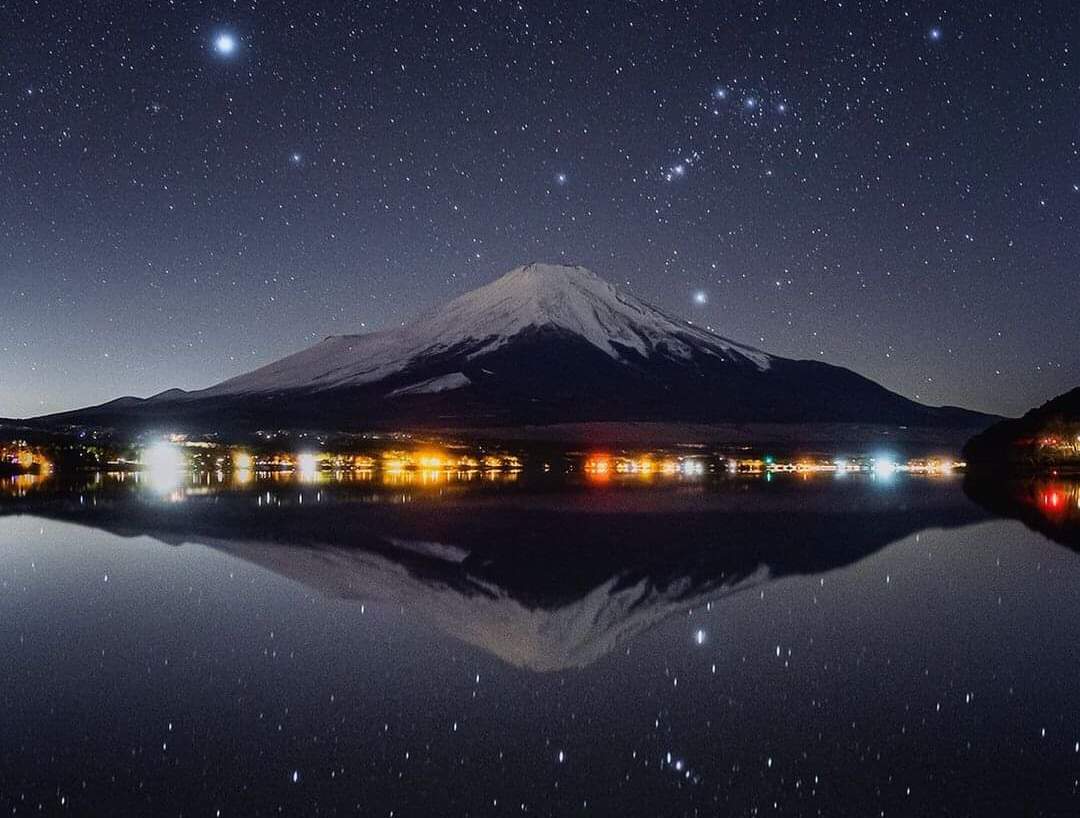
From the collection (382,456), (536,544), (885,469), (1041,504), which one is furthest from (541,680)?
(382,456)

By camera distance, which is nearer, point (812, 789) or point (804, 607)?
point (812, 789)

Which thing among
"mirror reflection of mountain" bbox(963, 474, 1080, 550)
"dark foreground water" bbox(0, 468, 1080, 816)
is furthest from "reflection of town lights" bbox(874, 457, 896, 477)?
"dark foreground water" bbox(0, 468, 1080, 816)

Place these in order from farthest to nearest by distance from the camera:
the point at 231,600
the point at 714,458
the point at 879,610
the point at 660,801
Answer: the point at 714,458 < the point at 231,600 < the point at 879,610 < the point at 660,801

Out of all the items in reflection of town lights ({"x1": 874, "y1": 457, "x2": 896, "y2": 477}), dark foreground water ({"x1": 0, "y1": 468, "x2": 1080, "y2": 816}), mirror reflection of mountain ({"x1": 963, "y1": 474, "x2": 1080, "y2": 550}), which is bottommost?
reflection of town lights ({"x1": 874, "y1": 457, "x2": 896, "y2": 477})

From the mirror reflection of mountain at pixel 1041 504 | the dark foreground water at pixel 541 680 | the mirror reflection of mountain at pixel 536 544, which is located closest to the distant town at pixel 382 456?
the mirror reflection of mountain at pixel 1041 504

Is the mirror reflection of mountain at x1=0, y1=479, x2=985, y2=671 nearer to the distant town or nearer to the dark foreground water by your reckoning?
the dark foreground water

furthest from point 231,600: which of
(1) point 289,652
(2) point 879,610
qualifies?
(2) point 879,610

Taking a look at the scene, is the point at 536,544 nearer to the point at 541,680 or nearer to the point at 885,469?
the point at 541,680

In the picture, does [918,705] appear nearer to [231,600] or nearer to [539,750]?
[539,750]
